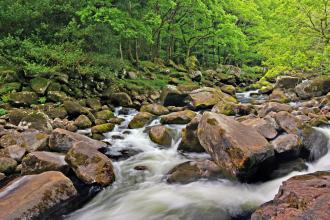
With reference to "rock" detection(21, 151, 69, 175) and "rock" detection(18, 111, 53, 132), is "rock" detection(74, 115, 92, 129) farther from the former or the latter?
"rock" detection(21, 151, 69, 175)

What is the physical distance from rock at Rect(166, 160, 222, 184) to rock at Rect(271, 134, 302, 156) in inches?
64.6

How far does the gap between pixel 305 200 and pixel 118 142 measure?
724 cm

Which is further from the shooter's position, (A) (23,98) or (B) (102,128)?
(A) (23,98)

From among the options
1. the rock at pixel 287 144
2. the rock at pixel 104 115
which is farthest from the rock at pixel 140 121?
the rock at pixel 287 144

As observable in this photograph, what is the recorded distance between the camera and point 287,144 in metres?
8.32

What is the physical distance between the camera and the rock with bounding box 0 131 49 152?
9.44 metres

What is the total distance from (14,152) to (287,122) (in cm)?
757

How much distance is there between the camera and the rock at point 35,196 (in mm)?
5982

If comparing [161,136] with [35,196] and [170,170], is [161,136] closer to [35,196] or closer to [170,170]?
[170,170]

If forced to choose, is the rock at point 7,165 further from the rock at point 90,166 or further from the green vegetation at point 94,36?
the green vegetation at point 94,36

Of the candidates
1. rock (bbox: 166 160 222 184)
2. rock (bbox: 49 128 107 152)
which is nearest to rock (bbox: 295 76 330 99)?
rock (bbox: 166 160 222 184)

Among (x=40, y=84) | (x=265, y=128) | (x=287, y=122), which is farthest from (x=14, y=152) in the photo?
(x=287, y=122)

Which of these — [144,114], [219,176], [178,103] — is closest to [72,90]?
[144,114]

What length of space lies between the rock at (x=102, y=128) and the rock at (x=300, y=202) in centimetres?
751
